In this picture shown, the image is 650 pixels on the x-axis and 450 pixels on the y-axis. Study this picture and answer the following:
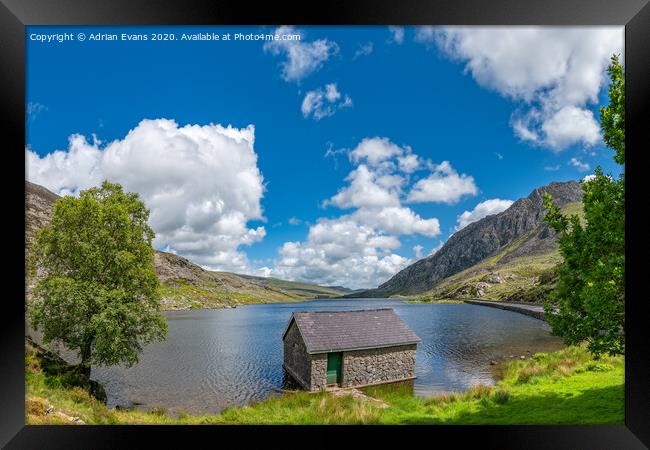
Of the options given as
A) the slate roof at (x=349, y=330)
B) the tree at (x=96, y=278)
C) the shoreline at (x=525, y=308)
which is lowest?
the shoreline at (x=525, y=308)

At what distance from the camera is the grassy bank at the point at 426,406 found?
8164 mm

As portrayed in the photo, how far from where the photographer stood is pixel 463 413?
9.37 metres

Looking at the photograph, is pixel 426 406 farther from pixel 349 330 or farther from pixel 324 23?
pixel 324 23

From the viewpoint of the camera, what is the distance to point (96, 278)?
33.9ft

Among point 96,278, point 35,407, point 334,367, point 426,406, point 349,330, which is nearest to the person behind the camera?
point 35,407

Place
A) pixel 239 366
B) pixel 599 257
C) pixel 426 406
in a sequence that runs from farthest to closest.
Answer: pixel 239 366 → pixel 426 406 → pixel 599 257

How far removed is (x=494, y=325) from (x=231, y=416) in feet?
116

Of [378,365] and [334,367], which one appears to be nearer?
[334,367]

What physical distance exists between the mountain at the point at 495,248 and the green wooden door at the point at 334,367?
76936 mm

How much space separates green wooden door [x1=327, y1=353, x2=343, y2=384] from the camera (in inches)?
552

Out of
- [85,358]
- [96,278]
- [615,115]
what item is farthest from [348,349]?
Result: [615,115]

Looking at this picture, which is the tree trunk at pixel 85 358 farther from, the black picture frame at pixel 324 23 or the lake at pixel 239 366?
the black picture frame at pixel 324 23

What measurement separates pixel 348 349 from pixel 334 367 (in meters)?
1.04

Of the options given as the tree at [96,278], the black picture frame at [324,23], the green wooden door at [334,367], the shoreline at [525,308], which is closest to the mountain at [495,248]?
the shoreline at [525,308]
